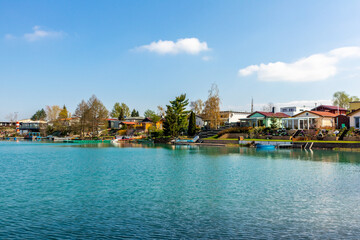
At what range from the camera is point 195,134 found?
91812 mm

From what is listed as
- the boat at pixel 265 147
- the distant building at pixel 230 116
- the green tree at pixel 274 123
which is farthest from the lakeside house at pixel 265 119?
the boat at pixel 265 147

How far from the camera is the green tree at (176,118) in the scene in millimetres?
89812

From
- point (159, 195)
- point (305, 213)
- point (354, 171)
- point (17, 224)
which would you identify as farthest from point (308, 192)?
point (17, 224)

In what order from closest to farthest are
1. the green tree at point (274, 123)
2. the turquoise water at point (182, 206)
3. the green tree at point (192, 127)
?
the turquoise water at point (182, 206) < the green tree at point (274, 123) < the green tree at point (192, 127)

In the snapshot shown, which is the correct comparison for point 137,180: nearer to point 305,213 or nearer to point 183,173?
point 183,173

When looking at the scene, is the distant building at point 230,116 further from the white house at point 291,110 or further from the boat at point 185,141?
the boat at point 185,141

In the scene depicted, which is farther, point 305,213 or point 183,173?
point 183,173

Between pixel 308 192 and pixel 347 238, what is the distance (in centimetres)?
862

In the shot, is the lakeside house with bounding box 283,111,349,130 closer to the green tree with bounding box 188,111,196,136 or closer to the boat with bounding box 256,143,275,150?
the boat with bounding box 256,143,275,150

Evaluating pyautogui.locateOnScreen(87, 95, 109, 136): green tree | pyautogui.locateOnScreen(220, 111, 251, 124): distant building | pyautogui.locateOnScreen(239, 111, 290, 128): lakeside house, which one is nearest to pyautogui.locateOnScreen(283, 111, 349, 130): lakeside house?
pyautogui.locateOnScreen(239, 111, 290, 128): lakeside house

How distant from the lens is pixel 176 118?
91125mm

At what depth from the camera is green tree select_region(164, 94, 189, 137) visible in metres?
89.8

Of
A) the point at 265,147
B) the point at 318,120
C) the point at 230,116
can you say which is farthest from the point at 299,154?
the point at 230,116

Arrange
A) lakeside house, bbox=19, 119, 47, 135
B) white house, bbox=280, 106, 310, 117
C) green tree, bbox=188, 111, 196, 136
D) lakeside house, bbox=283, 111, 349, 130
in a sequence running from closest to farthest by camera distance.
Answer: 1. lakeside house, bbox=283, 111, 349, 130
2. white house, bbox=280, 106, 310, 117
3. green tree, bbox=188, 111, 196, 136
4. lakeside house, bbox=19, 119, 47, 135
